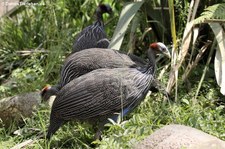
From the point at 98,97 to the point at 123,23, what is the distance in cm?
86

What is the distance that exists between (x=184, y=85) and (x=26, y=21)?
2.35 metres

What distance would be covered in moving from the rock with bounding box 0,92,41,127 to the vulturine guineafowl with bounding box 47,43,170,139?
706mm

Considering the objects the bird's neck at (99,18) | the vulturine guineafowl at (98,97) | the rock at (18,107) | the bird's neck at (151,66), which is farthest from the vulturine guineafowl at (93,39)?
the vulturine guineafowl at (98,97)

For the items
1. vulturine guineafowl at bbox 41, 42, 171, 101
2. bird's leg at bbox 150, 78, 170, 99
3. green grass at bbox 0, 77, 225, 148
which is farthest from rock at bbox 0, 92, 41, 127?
bird's leg at bbox 150, 78, 170, 99

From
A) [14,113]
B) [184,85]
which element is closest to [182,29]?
[184,85]

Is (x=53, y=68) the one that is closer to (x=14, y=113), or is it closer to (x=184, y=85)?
(x=14, y=113)

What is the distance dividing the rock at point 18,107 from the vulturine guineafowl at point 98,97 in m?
0.71

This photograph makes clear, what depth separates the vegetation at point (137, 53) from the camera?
4.46 m

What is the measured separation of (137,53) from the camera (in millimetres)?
5605

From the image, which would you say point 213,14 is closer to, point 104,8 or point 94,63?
point 94,63

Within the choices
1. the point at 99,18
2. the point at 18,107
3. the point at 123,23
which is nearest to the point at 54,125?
the point at 18,107

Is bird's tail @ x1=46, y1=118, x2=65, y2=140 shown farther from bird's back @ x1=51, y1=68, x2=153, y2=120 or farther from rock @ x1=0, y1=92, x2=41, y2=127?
rock @ x1=0, y1=92, x2=41, y2=127

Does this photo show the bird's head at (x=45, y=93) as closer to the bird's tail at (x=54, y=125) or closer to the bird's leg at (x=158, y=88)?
the bird's tail at (x=54, y=125)

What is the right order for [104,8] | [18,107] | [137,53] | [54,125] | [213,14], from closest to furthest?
1. [54,125]
2. [213,14]
3. [18,107]
4. [137,53]
5. [104,8]
